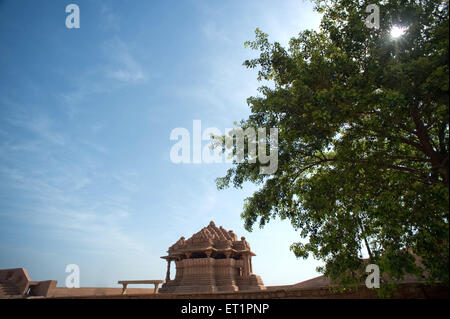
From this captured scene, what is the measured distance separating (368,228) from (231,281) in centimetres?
1552

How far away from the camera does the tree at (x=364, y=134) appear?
6500mm

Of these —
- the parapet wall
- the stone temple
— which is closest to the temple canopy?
the stone temple

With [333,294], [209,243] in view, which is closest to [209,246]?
[209,243]

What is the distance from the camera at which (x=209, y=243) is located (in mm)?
22156

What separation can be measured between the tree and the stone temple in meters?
13.5

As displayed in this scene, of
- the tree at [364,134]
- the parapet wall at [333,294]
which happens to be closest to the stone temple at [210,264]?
the parapet wall at [333,294]

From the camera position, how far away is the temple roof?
2220 centimetres

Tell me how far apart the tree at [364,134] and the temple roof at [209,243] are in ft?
46.4

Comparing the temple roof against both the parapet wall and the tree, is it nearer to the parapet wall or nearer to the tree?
the parapet wall

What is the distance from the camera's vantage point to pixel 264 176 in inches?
371

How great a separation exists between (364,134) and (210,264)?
55.8 ft

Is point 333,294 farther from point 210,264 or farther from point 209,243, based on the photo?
point 209,243
